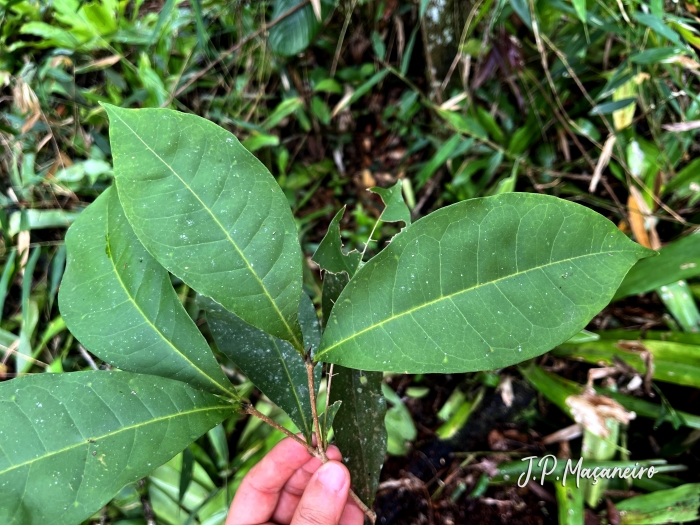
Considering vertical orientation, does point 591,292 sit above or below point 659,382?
above

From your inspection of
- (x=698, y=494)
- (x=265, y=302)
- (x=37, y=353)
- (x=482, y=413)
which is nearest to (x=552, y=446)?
(x=482, y=413)

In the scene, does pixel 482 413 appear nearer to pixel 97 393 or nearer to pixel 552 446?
pixel 552 446

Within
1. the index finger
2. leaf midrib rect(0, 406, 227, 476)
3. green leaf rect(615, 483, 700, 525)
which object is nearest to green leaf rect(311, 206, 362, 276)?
leaf midrib rect(0, 406, 227, 476)

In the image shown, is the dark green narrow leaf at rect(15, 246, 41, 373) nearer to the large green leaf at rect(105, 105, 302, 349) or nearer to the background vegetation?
the background vegetation

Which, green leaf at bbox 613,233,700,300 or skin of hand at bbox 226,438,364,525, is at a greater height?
green leaf at bbox 613,233,700,300

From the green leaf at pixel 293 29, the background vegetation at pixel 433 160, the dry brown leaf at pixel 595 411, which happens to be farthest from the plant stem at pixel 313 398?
the green leaf at pixel 293 29

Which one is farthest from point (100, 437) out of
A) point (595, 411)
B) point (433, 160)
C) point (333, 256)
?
point (433, 160)
